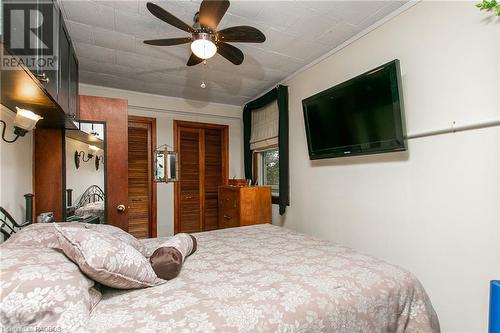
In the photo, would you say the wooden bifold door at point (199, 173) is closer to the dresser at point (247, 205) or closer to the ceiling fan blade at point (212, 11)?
the dresser at point (247, 205)

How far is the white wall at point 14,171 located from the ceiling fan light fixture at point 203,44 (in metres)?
1.37

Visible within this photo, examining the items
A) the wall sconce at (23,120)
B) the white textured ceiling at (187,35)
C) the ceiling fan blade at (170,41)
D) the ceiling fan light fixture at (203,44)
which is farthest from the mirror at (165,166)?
the ceiling fan light fixture at (203,44)

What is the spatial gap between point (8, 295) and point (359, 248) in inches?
94.6

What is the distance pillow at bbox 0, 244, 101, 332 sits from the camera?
766mm

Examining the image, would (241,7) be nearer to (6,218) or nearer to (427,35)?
(427,35)

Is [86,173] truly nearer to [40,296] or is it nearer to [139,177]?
[139,177]

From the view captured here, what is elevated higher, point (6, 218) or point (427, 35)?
point (427, 35)

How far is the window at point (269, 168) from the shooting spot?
3.84 m

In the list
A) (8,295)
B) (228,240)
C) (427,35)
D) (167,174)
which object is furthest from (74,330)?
(167,174)

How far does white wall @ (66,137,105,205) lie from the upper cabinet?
0.42 meters

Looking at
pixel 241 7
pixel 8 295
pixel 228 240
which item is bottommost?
pixel 228 240

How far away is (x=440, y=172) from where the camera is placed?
167 cm

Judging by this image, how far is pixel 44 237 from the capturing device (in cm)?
129

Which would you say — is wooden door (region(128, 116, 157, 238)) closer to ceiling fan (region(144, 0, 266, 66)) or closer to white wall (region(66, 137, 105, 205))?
white wall (region(66, 137, 105, 205))
